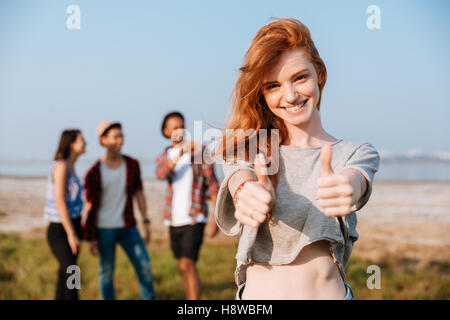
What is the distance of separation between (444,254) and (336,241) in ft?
25.5

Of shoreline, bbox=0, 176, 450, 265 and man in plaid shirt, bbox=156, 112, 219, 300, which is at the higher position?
man in plaid shirt, bbox=156, 112, 219, 300

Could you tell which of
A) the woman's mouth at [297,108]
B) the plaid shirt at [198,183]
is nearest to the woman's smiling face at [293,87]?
the woman's mouth at [297,108]

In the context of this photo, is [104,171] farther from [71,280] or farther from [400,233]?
[400,233]

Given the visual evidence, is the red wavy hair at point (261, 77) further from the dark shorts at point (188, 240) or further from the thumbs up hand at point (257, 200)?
the dark shorts at point (188, 240)

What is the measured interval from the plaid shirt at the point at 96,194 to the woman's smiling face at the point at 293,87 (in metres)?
3.38

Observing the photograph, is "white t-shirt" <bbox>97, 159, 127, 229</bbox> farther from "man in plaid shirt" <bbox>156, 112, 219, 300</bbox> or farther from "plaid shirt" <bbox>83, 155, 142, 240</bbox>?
"man in plaid shirt" <bbox>156, 112, 219, 300</bbox>

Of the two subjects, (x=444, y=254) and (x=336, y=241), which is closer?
(x=336, y=241)

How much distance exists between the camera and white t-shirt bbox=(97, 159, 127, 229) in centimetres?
475

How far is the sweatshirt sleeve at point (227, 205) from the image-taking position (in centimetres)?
169

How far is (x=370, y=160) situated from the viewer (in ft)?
5.48

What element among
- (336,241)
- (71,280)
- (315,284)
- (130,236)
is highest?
(336,241)

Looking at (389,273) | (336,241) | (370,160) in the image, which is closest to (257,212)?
(336,241)

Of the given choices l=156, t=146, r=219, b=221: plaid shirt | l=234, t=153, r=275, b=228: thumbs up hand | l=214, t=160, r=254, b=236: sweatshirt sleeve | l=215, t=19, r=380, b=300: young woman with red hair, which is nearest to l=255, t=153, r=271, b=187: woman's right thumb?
l=234, t=153, r=275, b=228: thumbs up hand

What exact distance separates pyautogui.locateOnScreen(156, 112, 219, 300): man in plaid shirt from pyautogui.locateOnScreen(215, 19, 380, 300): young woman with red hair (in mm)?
3000
